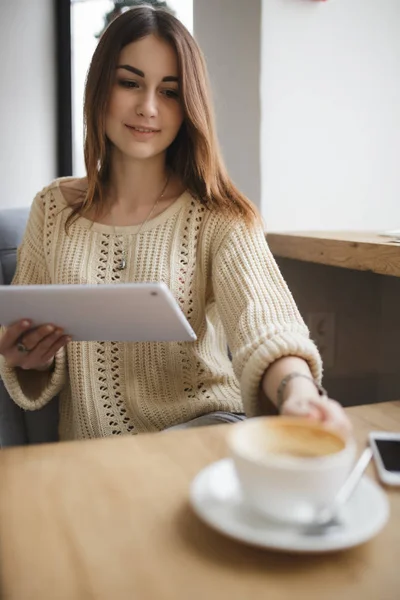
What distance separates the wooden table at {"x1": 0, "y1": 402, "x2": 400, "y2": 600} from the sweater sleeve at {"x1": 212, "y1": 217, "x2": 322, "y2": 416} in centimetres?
21

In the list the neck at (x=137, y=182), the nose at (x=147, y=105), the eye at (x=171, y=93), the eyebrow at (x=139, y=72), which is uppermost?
the eyebrow at (x=139, y=72)

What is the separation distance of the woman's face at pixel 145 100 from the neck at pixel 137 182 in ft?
0.17

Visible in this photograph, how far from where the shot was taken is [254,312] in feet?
3.24

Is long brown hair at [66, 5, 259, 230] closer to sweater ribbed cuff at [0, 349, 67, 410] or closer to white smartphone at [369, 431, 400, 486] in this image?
sweater ribbed cuff at [0, 349, 67, 410]

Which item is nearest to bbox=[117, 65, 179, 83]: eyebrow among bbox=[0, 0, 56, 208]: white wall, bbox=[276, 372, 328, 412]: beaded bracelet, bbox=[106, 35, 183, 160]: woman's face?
bbox=[106, 35, 183, 160]: woman's face

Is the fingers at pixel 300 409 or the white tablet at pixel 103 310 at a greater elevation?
the white tablet at pixel 103 310

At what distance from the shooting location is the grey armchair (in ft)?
4.21

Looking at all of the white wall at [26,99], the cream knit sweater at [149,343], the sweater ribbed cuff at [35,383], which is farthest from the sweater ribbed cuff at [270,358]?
the white wall at [26,99]

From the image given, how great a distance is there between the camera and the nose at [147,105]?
1.20m

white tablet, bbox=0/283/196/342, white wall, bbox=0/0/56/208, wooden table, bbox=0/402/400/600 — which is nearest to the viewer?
wooden table, bbox=0/402/400/600

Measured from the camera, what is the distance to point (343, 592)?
1.49ft

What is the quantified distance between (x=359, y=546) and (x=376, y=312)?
1289 millimetres

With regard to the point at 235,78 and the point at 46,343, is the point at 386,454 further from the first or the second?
the point at 235,78

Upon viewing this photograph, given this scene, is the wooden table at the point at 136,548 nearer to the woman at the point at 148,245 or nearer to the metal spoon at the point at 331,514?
the metal spoon at the point at 331,514
